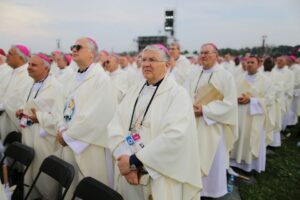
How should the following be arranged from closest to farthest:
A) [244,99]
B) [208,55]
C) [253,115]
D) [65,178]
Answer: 1. [65,178]
2. [208,55]
3. [244,99]
4. [253,115]

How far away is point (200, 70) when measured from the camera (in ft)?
15.5

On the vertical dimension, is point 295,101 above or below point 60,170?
below

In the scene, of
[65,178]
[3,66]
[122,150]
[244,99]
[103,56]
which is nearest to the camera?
[65,178]

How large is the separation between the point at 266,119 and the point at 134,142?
12.9ft

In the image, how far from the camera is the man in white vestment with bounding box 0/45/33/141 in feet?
16.1

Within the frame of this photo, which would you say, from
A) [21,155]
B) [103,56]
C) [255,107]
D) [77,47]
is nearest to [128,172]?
[21,155]

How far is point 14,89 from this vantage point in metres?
5.00

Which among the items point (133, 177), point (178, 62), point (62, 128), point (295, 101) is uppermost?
point (178, 62)

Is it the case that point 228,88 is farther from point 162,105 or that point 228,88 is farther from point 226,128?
point 162,105

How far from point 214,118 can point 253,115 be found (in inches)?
65.9

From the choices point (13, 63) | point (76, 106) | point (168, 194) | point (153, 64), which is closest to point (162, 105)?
point (153, 64)

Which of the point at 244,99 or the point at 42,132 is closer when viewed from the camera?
the point at 42,132

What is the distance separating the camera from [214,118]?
423 centimetres

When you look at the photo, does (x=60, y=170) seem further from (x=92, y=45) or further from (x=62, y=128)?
(x=92, y=45)
